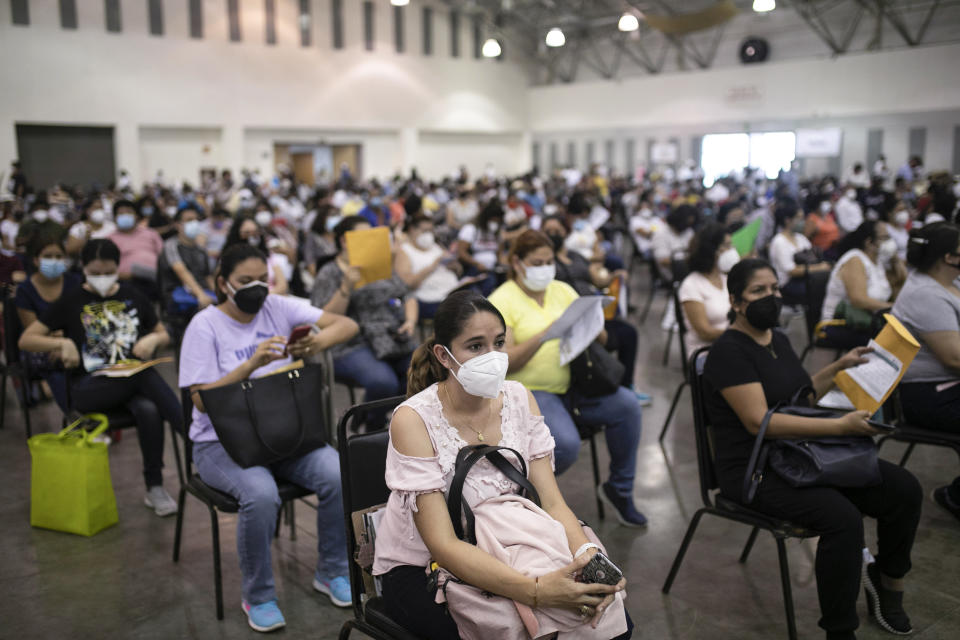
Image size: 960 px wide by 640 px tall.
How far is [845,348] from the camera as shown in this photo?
497 cm

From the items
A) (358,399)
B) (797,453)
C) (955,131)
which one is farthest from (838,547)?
(955,131)

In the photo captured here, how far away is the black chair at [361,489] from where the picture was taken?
2.16 meters

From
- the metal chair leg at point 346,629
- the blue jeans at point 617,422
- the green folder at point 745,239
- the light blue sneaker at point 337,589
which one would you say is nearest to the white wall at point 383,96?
the green folder at point 745,239

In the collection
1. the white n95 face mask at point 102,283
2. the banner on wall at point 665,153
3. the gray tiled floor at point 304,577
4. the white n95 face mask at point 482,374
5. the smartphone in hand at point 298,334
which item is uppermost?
the banner on wall at point 665,153

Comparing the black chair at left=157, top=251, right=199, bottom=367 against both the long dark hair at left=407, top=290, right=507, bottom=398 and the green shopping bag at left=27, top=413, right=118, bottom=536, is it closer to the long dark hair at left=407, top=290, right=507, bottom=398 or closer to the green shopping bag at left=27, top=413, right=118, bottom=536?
the green shopping bag at left=27, top=413, right=118, bottom=536

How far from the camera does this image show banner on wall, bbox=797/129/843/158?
20.7 meters

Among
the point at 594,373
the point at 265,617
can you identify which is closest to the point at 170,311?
the point at 265,617

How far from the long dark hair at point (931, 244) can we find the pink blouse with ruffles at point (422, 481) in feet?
7.70

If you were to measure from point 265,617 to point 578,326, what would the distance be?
1.66 meters

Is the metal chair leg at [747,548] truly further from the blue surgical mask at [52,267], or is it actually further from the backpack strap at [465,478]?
the blue surgical mask at [52,267]

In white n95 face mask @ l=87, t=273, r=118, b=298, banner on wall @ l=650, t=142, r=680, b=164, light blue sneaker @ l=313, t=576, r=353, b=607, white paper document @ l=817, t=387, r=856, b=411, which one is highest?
banner on wall @ l=650, t=142, r=680, b=164

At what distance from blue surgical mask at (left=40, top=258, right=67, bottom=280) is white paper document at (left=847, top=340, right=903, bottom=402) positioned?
4056 millimetres

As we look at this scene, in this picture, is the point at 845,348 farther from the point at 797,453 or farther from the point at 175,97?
the point at 175,97

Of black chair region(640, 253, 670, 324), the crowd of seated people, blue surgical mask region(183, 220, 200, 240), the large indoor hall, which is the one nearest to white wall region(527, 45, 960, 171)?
the large indoor hall
